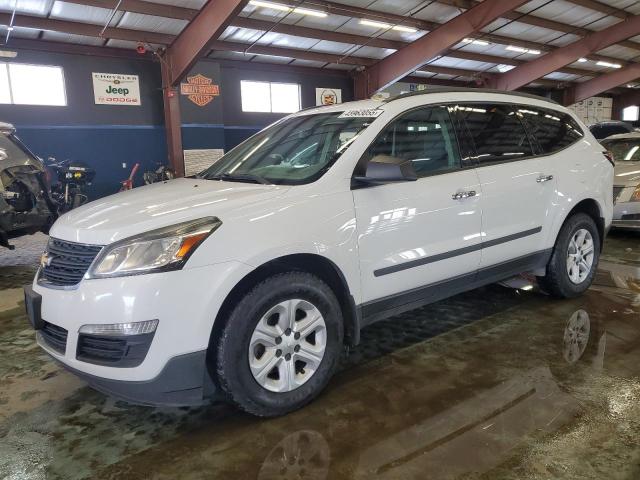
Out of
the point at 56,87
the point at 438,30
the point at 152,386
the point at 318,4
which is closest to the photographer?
the point at 152,386

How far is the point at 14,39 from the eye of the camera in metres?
10.7

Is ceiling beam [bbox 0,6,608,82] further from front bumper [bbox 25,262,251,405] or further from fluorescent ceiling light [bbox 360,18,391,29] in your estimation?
front bumper [bbox 25,262,251,405]

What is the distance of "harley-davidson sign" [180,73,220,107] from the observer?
12.7m

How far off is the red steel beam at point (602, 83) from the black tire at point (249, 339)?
21675mm

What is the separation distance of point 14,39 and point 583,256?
11.9m

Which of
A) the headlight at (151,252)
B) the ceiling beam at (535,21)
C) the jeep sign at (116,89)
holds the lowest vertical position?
the headlight at (151,252)

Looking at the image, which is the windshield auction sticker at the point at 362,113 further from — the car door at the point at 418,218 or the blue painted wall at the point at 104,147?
the blue painted wall at the point at 104,147

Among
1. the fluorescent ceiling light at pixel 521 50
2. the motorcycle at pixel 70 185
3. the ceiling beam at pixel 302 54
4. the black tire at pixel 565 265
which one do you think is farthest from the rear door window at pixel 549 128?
the fluorescent ceiling light at pixel 521 50

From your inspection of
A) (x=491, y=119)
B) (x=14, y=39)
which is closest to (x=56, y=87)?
(x=14, y=39)

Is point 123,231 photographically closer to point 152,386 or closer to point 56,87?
point 152,386

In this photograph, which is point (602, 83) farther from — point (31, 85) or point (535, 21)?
point (31, 85)

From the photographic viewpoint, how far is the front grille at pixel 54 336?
2189mm

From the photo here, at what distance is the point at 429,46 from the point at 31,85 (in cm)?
982

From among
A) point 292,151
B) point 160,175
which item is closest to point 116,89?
point 160,175
